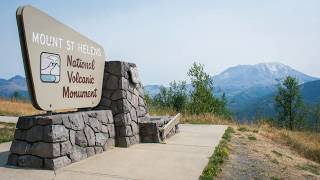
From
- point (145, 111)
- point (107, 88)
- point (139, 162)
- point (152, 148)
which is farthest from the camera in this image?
point (145, 111)

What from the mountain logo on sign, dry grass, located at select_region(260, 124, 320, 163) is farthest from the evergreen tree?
the mountain logo on sign

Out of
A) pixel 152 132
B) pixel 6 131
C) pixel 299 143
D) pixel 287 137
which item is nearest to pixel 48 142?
pixel 152 132

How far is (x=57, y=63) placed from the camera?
709cm

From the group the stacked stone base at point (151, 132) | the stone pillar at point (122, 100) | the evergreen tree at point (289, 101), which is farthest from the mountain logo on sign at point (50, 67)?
the evergreen tree at point (289, 101)

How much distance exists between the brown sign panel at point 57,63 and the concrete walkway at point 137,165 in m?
1.25

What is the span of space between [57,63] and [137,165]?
2483mm

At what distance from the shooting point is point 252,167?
23.9 feet

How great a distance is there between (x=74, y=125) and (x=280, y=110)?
46.1 metres

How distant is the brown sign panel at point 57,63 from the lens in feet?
20.5

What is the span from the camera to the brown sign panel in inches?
246

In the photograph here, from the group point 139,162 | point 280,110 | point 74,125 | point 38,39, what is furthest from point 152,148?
Result: point 280,110

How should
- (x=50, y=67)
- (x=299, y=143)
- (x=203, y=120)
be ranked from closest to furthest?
(x=50, y=67) < (x=299, y=143) < (x=203, y=120)

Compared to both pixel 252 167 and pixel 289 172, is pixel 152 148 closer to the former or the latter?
pixel 252 167

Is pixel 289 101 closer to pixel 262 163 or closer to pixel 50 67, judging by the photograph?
pixel 262 163
